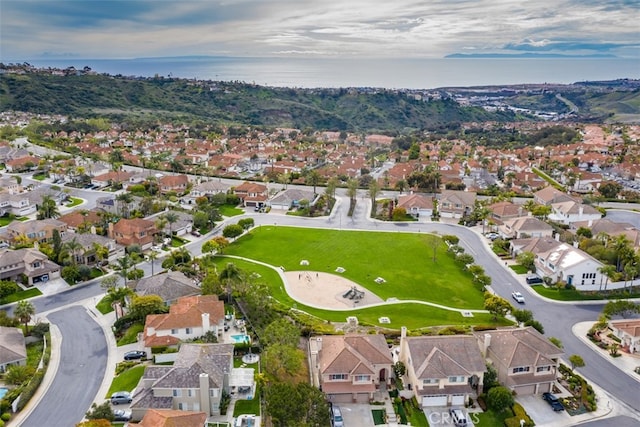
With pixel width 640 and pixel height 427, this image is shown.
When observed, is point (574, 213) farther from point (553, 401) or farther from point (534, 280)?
point (553, 401)

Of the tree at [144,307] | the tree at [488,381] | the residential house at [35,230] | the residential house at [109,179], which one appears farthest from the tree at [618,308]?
the residential house at [109,179]

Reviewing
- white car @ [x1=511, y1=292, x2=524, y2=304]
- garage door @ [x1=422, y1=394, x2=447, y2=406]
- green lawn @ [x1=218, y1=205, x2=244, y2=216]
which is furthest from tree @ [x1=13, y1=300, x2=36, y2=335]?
white car @ [x1=511, y1=292, x2=524, y2=304]

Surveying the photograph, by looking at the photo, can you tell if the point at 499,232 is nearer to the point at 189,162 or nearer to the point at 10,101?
the point at 189,162

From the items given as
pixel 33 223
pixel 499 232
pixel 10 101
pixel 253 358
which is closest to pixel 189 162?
pixel 33 223

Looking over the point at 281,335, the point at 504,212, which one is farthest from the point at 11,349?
the point at 504,212

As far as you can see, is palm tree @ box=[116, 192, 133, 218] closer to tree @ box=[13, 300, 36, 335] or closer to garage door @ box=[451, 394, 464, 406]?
tree @ box=[13, 300, 36, 335]

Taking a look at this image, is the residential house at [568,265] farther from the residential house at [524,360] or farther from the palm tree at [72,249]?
the palm tree at [72,249]
